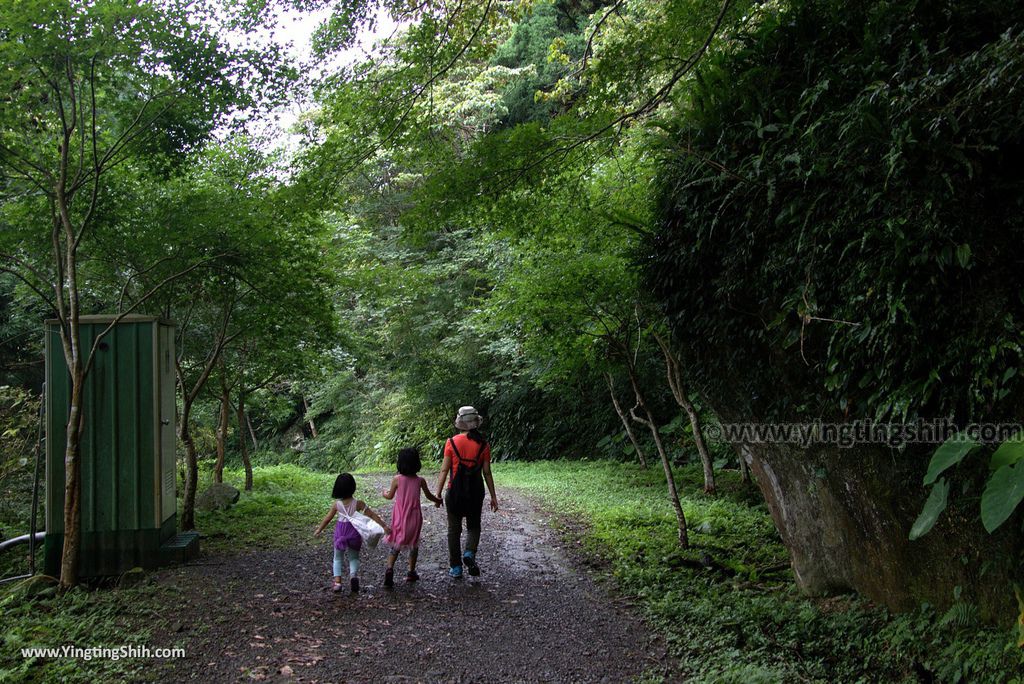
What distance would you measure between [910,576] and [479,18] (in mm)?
6600

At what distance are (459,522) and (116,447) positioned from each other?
363 cm

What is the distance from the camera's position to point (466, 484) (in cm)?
643

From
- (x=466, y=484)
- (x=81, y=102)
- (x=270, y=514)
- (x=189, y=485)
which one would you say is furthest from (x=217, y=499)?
(x=81, y=102)

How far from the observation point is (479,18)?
7477 millimetres

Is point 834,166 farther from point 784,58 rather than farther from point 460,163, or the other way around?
point 460,163

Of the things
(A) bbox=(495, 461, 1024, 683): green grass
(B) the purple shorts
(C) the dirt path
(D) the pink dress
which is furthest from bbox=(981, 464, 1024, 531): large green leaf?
(B) the purple shorts

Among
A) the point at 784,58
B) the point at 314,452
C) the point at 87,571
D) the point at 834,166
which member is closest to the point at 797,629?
the point at 834,166

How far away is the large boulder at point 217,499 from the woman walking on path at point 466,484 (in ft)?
19.4

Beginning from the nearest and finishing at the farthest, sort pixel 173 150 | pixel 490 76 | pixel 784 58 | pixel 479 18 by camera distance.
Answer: pixel 784 58, pixel 173 150, pixel 479 18, pixel 490 76

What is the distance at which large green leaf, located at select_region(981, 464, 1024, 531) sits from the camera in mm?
2664

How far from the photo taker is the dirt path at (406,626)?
4438 mm

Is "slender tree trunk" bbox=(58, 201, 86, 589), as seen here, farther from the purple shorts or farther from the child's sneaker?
the child's sneaker

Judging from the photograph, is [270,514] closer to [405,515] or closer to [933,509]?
[405,515]

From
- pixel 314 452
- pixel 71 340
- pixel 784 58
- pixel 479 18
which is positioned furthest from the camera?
pixel 314 452
